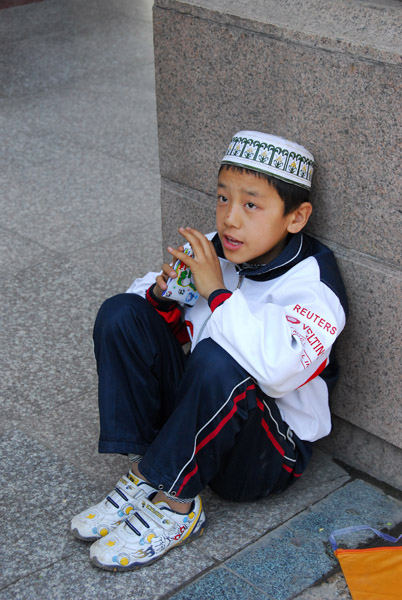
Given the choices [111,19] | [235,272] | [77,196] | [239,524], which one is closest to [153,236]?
[77,196]

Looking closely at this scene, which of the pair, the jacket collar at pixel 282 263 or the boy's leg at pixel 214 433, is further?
the jacket collar at pixel 282 263

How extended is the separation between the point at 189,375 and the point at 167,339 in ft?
1.11

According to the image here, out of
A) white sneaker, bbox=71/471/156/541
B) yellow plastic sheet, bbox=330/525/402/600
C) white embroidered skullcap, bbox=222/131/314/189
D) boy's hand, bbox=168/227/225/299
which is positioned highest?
white embroidered skullcap, bbox=222/131/314/189

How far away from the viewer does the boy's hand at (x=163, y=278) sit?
271cm

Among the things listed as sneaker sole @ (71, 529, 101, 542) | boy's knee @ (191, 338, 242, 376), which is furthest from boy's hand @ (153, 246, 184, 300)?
sneaker sole @ (71, 529, 101, 542)

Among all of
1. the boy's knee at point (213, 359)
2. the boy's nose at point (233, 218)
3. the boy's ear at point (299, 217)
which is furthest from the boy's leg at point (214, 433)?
the boy's ear at point (299, 217)

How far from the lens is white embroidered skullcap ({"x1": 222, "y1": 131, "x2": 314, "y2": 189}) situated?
100 inches

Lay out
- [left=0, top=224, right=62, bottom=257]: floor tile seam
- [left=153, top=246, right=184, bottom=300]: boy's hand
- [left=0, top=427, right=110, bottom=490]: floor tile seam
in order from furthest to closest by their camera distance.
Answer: [left=0, top=224, right=62, bottom=257]: floor tile seam, [left=0, top=427, right=110, bottom=490]: floor tile seam, [left=153, top=246, right=184, bottom=300]: boy's hand

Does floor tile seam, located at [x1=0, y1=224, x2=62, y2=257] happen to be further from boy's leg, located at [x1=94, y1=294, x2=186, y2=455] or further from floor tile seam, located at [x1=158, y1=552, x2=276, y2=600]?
floor tile seam, located at [x1=158, y1=552, x2=276, y2=600]

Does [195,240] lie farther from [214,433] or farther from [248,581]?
[248,581]

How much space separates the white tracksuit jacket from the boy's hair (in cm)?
12

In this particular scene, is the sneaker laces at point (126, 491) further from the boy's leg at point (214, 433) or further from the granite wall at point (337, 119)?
the granite wall at point (337, 119)

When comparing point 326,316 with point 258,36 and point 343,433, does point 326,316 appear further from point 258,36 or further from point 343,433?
point 258,36

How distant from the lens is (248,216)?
2.59 meters
